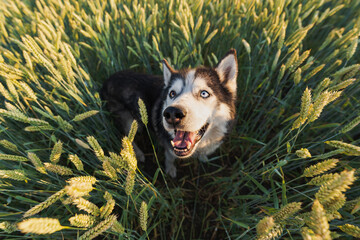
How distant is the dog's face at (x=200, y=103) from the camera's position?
5.41ft

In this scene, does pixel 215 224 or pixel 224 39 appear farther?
pixel 224 39

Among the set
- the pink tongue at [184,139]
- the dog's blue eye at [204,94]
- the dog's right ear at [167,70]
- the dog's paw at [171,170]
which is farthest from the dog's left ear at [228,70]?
the dog's paw at [171,170]

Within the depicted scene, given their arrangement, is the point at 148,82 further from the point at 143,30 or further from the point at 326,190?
the point at 326,190

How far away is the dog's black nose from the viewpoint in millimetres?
1548

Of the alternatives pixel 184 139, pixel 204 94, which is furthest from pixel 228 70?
pixel 184 139

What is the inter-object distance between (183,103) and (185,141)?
0.43 m

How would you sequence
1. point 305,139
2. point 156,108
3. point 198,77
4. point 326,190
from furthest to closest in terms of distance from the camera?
point 156,108 < point 305,139 < point 198,77 < point 326,190

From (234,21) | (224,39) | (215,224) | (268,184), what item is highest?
(234,21)

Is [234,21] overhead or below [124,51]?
overhead

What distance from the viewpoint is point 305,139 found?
2.20 m

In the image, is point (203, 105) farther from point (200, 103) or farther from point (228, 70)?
point (228, 70)

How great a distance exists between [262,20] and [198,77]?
1098mm

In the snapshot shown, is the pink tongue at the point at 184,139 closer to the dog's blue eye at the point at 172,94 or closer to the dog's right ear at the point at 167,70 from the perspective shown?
the dog's blue eye at the point at 172,94

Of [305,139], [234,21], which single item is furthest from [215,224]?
[234,21]
